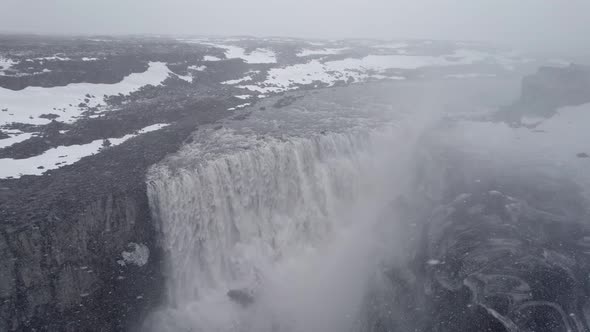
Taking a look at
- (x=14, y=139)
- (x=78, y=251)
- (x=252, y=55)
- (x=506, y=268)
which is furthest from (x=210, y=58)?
(x=506, y=268)

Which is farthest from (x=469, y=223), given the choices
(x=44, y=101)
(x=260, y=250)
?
(x=44, y=101)

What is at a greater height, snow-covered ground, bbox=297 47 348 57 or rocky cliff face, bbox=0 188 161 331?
snow-covered ground, bbox=297 47 348 57

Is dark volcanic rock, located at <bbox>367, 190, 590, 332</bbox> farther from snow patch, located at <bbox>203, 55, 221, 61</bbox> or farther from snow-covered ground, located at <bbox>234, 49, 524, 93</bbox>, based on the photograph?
snow patch, located at <bbox>203, 55, 221, 61</bbox>

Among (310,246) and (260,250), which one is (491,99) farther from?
(260,250)

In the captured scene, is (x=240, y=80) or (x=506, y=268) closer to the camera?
(x=506, y=268)

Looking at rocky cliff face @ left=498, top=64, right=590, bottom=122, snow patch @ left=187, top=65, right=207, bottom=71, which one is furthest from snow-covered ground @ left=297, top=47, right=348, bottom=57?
rocky cliff face @ left=498, top=64, right=590, bottom=122

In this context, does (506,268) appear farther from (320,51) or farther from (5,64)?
(320,51)

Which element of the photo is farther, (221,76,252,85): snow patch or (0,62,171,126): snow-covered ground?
(221,76,252,85): snow patch

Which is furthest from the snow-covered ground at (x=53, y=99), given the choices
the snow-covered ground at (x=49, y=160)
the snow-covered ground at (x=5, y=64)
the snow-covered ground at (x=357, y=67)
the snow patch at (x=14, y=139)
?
the snow-covered ground at (x=357, y=67)
